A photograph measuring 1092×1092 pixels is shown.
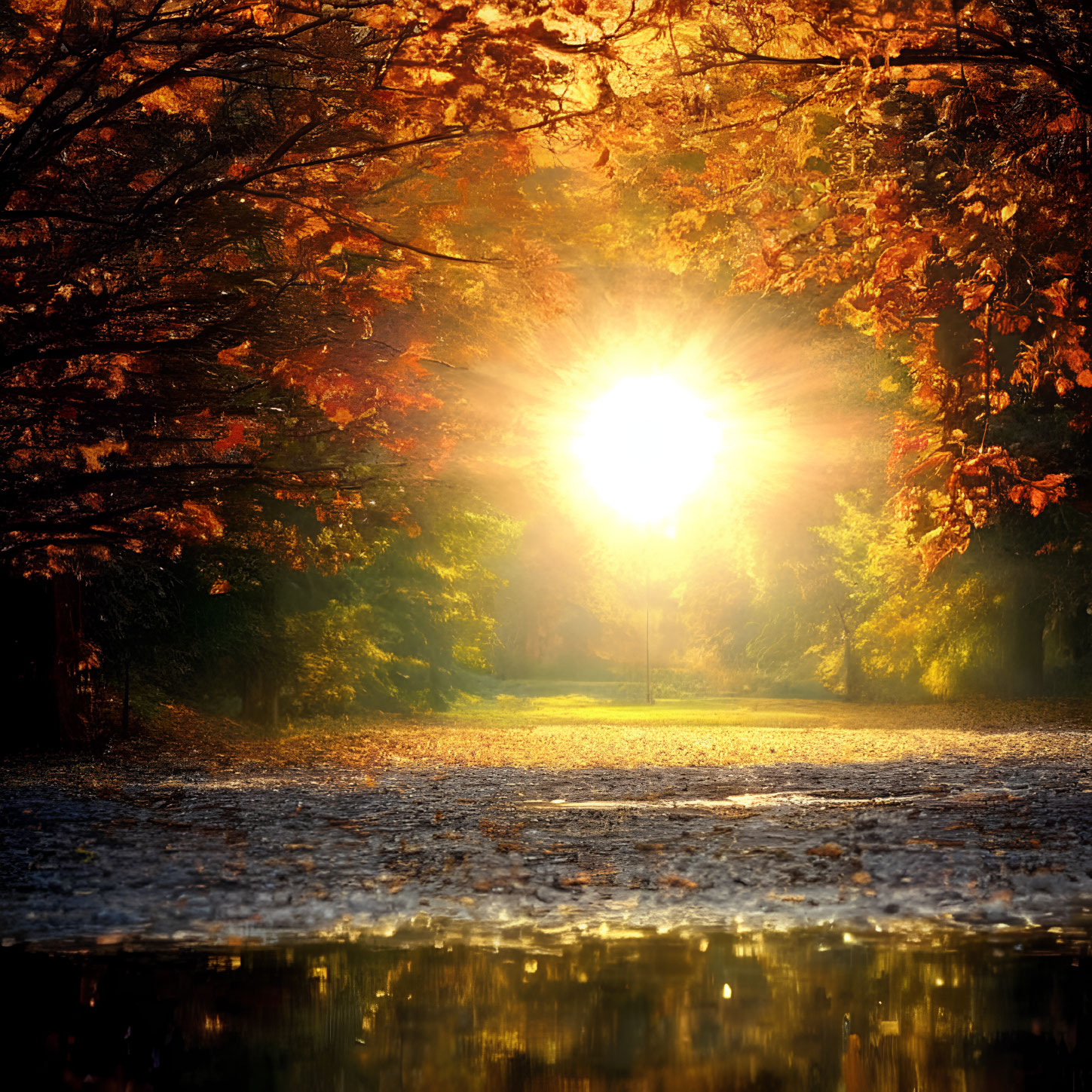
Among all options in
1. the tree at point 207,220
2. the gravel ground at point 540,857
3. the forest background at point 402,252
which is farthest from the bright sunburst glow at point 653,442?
the gravel ground at point 540,857

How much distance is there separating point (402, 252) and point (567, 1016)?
8.18m

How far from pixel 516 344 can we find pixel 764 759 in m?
8.25

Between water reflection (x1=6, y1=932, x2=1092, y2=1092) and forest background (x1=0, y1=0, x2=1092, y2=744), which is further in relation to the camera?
forest background (x1=0, y1=0, x2=1092, y2=744)

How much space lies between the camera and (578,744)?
65.5 ft

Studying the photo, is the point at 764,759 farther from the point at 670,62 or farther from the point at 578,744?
the point at 670,62

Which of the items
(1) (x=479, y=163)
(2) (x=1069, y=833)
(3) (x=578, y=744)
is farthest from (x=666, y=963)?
(3) (x=578, y=744)

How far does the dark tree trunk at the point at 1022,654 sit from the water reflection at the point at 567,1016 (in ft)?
90.0

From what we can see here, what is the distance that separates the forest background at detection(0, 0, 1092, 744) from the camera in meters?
7.98

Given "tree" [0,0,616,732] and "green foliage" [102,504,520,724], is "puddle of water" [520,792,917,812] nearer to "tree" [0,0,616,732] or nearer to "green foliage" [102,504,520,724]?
"tree" [0,0,616,732]

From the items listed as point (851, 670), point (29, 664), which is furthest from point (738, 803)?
point (851, 670)

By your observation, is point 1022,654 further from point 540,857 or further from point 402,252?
point 540,857

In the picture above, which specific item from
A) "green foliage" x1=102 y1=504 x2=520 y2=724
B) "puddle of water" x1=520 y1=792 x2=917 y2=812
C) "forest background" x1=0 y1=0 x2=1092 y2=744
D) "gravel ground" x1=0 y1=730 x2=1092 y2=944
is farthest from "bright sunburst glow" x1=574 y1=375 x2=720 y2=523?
"gravel ground" x1=0 y1=730 x2=1092 y2=944

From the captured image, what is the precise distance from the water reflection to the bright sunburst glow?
24.4 metres

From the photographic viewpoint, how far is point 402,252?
1123 centimetres
